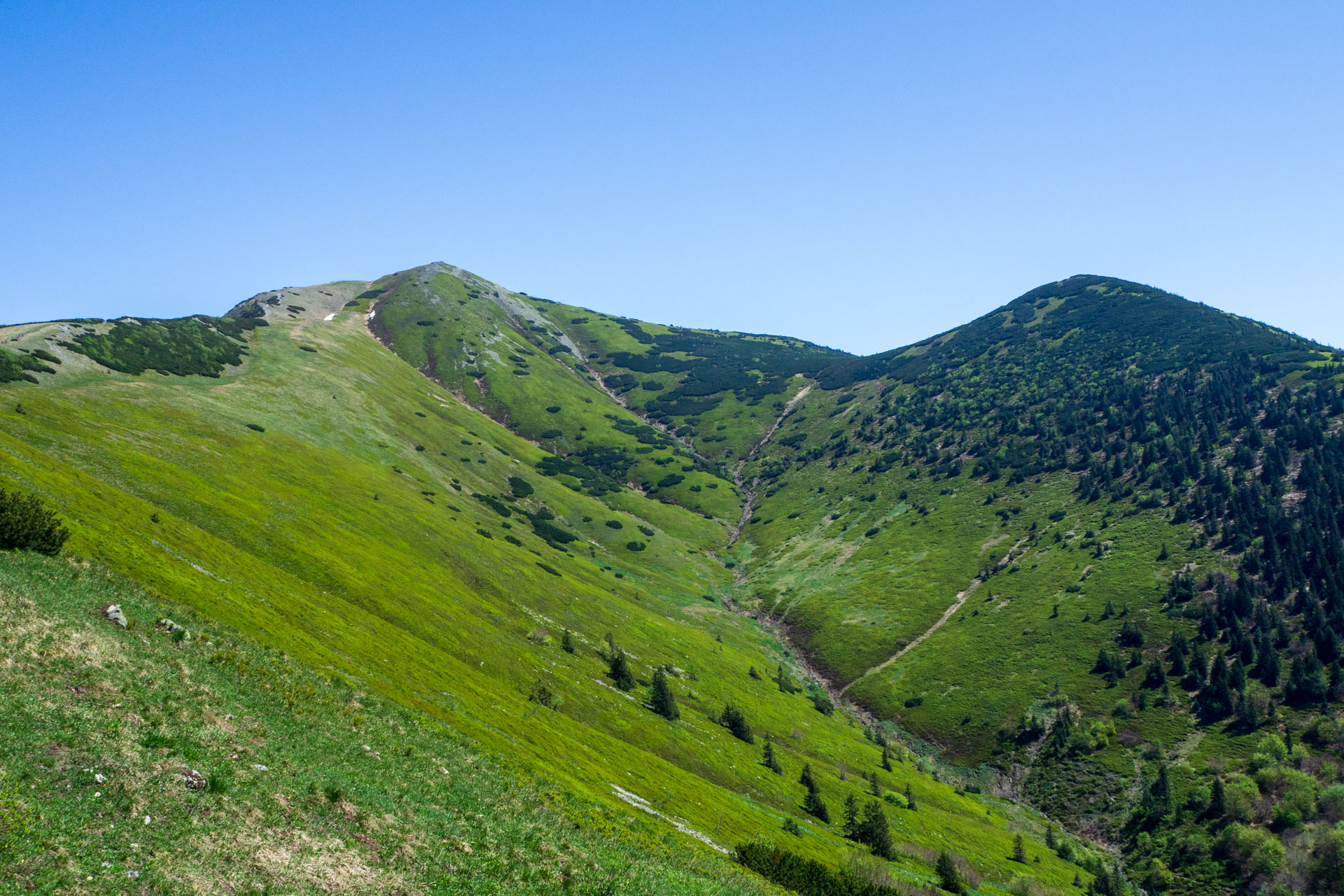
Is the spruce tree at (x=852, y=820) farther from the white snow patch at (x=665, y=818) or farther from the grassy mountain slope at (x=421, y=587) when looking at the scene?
the white snow patch at (x=665, y=818)

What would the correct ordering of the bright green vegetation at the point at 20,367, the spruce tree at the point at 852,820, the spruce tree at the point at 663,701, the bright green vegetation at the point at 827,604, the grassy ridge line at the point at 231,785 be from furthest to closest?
the bright green vegetation at the point at 20,367, the spruce tree at the point at 663,701, the spruce tree at the point at 852,820, the bright green vegetation at the point at 827,604, the grassy ridge line at the point at 231,785

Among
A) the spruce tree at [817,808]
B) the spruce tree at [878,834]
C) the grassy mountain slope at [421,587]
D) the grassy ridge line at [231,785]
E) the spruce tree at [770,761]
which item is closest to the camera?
the grassy ridge line at [231,785]

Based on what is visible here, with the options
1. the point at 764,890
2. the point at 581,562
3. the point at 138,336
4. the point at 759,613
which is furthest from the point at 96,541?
the point at 759,613

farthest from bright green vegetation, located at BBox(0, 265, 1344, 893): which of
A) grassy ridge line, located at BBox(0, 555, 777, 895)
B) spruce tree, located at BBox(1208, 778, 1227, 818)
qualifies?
grassy ridge line, located at BBox(0, 555, 777, 895)

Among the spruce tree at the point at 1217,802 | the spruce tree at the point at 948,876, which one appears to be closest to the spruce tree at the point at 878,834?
the spruce tree at the point at 948,876

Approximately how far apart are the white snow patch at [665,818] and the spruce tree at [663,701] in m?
27.7

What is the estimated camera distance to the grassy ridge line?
55.0 feet

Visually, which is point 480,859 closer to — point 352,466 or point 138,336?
point 352,466

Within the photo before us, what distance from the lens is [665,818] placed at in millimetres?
49125

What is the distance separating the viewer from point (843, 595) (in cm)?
15425

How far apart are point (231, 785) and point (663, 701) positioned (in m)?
63.0

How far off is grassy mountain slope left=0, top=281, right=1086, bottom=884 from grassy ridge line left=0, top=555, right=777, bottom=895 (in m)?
7.35

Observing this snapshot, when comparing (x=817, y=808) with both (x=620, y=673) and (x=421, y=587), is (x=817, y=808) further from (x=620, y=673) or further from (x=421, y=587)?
(x=421, y=587)

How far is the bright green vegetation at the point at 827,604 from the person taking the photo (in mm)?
57062
